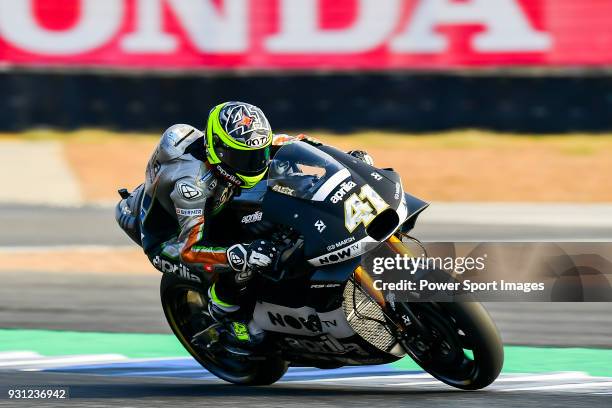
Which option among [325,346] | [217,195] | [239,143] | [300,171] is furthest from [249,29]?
[325,346]

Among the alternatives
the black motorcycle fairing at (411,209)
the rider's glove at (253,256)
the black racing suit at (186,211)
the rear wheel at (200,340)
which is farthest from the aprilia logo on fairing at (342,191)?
the rear wheel at (200,340)

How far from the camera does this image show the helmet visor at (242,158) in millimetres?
6535

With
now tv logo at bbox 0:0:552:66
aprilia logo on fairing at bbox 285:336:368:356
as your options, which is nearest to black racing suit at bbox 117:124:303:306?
aprilia logo on fairing at bbox 285:336:368:356

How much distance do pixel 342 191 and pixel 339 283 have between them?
47 cm

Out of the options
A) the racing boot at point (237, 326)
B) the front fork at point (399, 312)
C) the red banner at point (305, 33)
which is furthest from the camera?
the red banner at point (305, 33)

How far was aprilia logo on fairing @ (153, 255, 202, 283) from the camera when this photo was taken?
22.5 ft

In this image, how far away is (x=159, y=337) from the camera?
29.8ft

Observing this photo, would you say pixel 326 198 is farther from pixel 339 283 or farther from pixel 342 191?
pixel 339 283

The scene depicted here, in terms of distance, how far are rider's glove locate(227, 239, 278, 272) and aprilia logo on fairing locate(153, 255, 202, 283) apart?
0.53 metres

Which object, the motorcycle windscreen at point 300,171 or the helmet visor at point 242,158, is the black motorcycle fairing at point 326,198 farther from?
the helmet visor at point 242,158

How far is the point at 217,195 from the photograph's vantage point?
666cm

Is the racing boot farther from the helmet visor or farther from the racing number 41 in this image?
the racing number 41

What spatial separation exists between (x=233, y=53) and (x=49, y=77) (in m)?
3.04

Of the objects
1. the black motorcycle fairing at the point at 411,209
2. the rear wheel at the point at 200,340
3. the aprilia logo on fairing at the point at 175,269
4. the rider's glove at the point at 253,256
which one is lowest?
the rear wheel at the point at 200,340
